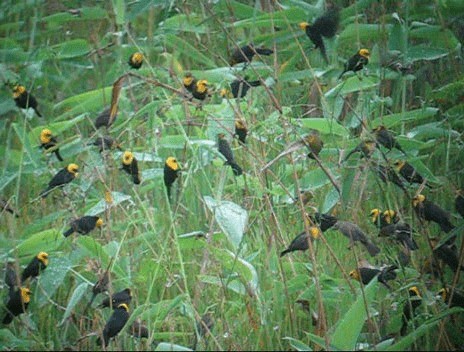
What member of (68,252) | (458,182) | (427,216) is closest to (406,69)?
(458,182)

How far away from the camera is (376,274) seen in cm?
227

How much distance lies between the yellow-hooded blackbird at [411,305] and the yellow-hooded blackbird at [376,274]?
6 centimetres

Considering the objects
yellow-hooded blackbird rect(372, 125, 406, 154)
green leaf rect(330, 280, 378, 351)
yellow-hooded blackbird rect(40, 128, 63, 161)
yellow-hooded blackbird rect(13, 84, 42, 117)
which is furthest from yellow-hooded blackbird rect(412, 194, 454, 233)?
yellow-hooded blackbird rect(13, 84, 42, 117)

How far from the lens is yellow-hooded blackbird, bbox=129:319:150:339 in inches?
89.4

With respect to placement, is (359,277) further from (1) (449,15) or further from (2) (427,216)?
(1) (449,15)

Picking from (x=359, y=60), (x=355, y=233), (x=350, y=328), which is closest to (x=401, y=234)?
(x=355, y=233)

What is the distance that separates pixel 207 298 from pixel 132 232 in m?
0.60

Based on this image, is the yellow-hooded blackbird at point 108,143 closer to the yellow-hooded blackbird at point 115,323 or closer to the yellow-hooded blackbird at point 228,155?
the yellow-hooded blackbird at point 228,155

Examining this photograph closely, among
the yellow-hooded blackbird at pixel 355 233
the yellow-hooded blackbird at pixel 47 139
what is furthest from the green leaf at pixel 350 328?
the yellow-hooded blackbird at pixel 47 139

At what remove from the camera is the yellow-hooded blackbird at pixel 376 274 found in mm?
2229

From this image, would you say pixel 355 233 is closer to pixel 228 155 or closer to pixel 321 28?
pixel 228 155

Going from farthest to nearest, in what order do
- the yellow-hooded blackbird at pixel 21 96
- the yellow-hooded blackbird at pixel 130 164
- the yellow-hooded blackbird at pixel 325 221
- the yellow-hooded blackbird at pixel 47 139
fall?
the yellow-hooded blackbird at pixel 21 96 → the yellow-hooded blackbird at pixel 47 139 → the yellow-hooded blackbird at pixel 130 164 → the yellow-hooded blackbird at pixel 325 221

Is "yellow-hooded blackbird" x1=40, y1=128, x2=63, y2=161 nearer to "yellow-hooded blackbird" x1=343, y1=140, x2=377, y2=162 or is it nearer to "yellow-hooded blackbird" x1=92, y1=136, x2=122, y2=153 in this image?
"yellow-hooded blackbird" x1=92, y1=136, x2=122, y2=153

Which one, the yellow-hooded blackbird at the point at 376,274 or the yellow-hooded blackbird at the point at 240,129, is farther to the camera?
the yellow-hooded blackbird at the point at 240,129
